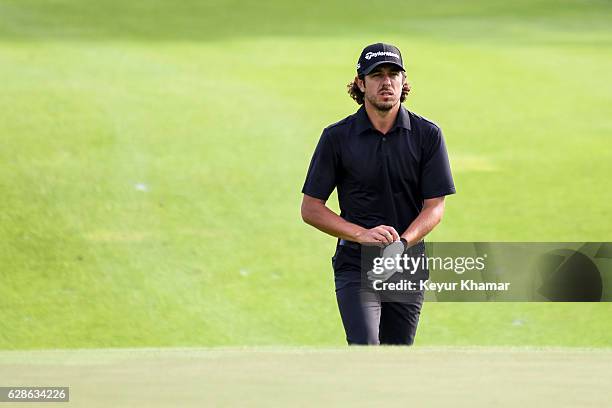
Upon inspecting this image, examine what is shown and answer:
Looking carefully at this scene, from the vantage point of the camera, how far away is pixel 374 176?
407 centimetres

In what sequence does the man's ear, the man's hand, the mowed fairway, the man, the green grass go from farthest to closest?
the green grass, the man's ear, the man, the man's hand, the mowed fairway

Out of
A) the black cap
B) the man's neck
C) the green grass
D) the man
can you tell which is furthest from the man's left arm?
the green grass

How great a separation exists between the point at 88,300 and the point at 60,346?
→ 45cm

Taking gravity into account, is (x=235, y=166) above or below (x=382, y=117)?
above

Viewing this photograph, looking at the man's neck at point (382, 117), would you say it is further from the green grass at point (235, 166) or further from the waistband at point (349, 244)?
the green grass at point (235, 166)

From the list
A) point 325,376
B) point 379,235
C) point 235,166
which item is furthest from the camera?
point 235,166

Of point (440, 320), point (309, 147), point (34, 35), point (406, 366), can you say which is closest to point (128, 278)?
point (440, 320)

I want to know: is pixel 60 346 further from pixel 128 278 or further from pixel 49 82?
pixel 49 82

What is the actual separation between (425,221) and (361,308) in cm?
34

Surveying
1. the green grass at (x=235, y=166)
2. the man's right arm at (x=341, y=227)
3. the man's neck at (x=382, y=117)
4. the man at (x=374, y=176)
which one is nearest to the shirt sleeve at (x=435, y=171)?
the man at (x=374, y=176)

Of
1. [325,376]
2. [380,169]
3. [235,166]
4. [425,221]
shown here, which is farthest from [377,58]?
[235,166]

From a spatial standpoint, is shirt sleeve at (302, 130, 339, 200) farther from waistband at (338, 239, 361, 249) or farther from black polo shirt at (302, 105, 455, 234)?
waistband at (338, 239, 361, 249)

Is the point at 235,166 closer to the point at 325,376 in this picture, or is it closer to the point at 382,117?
the point at 382,117

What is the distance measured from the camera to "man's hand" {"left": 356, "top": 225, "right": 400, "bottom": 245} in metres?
3.94
